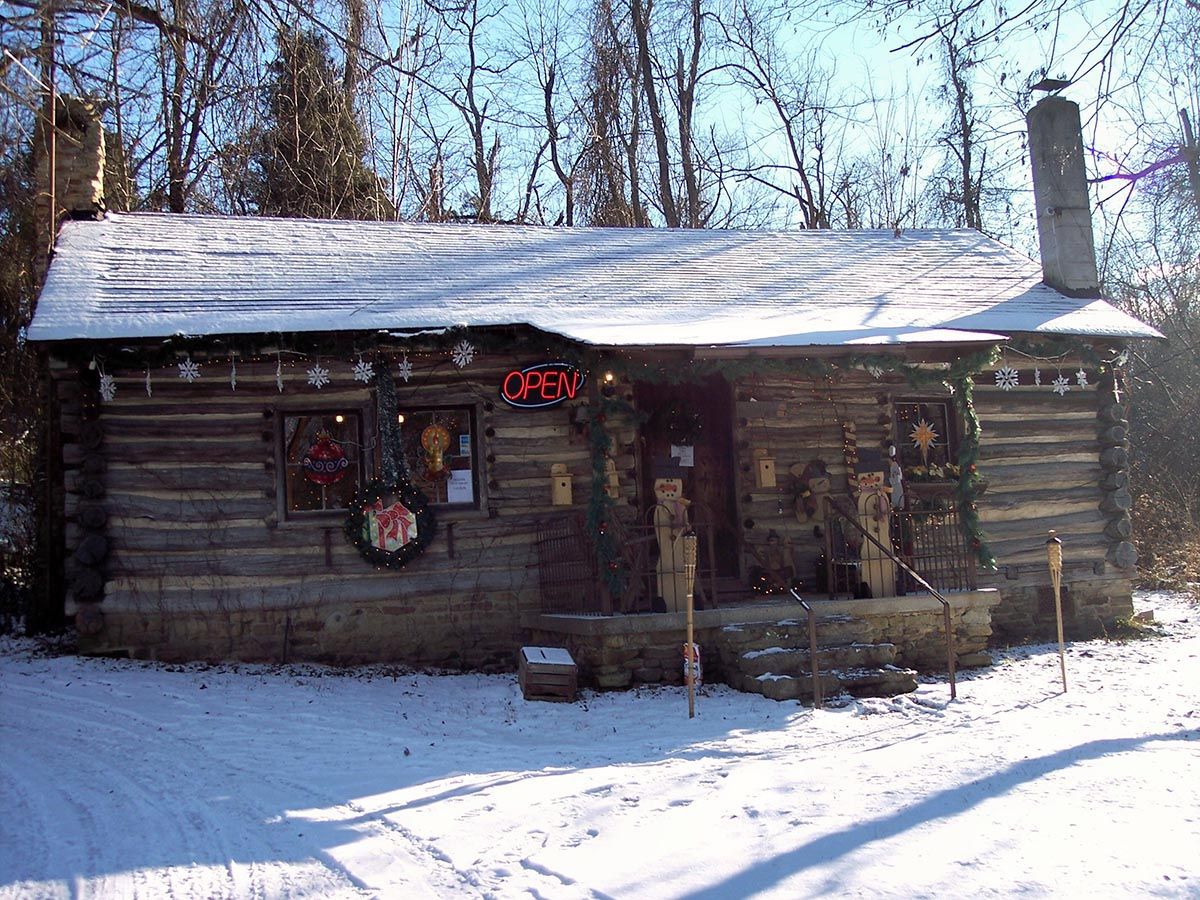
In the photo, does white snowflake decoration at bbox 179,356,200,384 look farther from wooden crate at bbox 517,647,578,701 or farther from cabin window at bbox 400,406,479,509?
wooden crate at bbox 517,647,578,701

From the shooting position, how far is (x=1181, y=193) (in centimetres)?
1218

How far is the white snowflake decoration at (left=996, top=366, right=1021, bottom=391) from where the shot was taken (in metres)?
12.6

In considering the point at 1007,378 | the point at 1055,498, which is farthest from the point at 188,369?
the point at 1055,498

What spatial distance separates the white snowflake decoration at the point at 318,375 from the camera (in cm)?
1091

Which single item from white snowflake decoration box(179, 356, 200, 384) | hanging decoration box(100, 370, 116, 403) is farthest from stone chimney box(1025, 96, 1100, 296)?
hanging decoration box(100, 370, 116, 403)

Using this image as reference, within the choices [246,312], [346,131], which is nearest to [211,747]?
[246,312]

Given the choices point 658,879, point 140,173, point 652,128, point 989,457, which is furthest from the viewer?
point 652,128

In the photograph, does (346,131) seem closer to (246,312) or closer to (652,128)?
(652,128)

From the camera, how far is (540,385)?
1127cm

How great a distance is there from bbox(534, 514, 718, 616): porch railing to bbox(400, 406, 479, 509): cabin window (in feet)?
3.26

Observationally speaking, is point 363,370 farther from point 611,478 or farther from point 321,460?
point 611,478

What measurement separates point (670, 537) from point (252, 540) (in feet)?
14.7

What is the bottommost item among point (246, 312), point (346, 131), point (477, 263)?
point (246, 312)

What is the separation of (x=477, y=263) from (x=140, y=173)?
9.87 metres
